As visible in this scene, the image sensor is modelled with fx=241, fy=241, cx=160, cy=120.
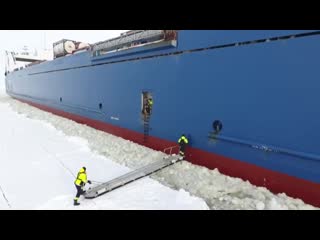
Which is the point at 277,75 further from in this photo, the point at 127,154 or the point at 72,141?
the point at 72,141

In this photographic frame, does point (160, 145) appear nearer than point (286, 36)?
No

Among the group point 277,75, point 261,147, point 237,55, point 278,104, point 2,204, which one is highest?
point 237,55

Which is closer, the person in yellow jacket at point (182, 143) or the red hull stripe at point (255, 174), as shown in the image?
the red hull stripe at point (255, 174)

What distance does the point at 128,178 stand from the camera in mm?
6402

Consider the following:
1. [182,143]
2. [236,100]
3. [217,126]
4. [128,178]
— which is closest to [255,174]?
[217,126]

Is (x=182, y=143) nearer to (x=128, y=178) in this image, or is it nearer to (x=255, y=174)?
(x=128, y=178)

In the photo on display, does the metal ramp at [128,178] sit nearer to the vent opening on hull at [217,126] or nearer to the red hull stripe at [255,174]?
the red hull stripe at [255,174]

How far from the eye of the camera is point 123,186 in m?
6.20

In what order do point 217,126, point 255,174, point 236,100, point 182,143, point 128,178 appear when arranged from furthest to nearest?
point 182,143
point 217,126
point 128,178
point 236,100
point 255,174

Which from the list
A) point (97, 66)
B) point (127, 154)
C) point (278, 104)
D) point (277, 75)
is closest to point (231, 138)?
point (278, 104)

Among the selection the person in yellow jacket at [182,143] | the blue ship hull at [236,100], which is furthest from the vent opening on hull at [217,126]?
the person in yellow jacket at [182,143]

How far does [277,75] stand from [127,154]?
17.9 ft

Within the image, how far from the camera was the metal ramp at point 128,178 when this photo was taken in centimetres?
568

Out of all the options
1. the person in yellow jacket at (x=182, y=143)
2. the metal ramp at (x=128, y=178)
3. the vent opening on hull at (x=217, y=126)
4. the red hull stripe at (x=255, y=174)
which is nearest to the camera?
the red hull stripe at (x=255, y=174)
